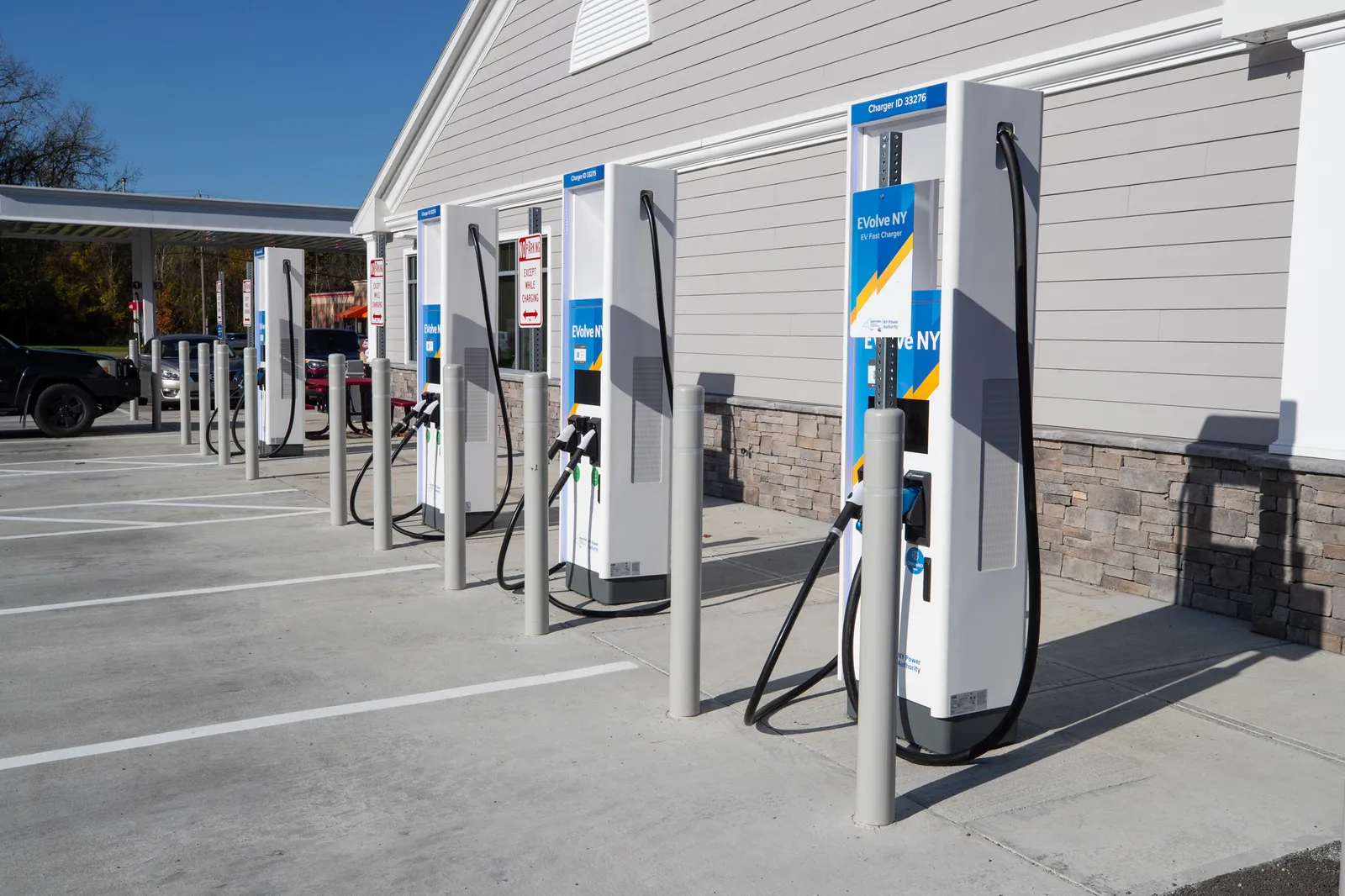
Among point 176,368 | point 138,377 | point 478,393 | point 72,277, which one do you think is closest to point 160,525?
point 478,393

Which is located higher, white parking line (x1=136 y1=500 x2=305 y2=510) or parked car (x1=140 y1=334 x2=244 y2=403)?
parked car (x1=140 y1=334 x2=244 y2=403)

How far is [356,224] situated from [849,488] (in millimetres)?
16463

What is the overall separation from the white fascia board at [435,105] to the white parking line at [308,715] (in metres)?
11.9

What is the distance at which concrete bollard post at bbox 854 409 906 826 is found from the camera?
145 inches

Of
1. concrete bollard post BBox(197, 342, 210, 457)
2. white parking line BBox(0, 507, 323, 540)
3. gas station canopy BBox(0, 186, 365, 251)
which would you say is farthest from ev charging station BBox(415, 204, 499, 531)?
gas station canopy BBox(0, 186, 365, 251)

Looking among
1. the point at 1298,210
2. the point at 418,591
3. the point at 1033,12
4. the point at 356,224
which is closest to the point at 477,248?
the point at 418,591

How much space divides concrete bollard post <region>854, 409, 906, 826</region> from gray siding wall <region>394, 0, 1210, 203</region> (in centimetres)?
464

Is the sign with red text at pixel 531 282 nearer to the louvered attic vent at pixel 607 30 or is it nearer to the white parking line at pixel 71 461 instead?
the louvered attic vent at pixel 607 30

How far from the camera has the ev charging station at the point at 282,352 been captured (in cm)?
1477

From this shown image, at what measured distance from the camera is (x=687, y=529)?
4645 mm

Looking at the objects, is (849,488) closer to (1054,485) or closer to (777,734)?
(777,734)

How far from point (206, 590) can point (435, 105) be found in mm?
11905

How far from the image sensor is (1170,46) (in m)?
6.83

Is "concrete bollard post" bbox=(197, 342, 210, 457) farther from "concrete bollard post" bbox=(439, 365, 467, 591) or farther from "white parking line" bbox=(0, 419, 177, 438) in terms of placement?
"concrete bollard post" bbox=(439, 365, 467, 591)
